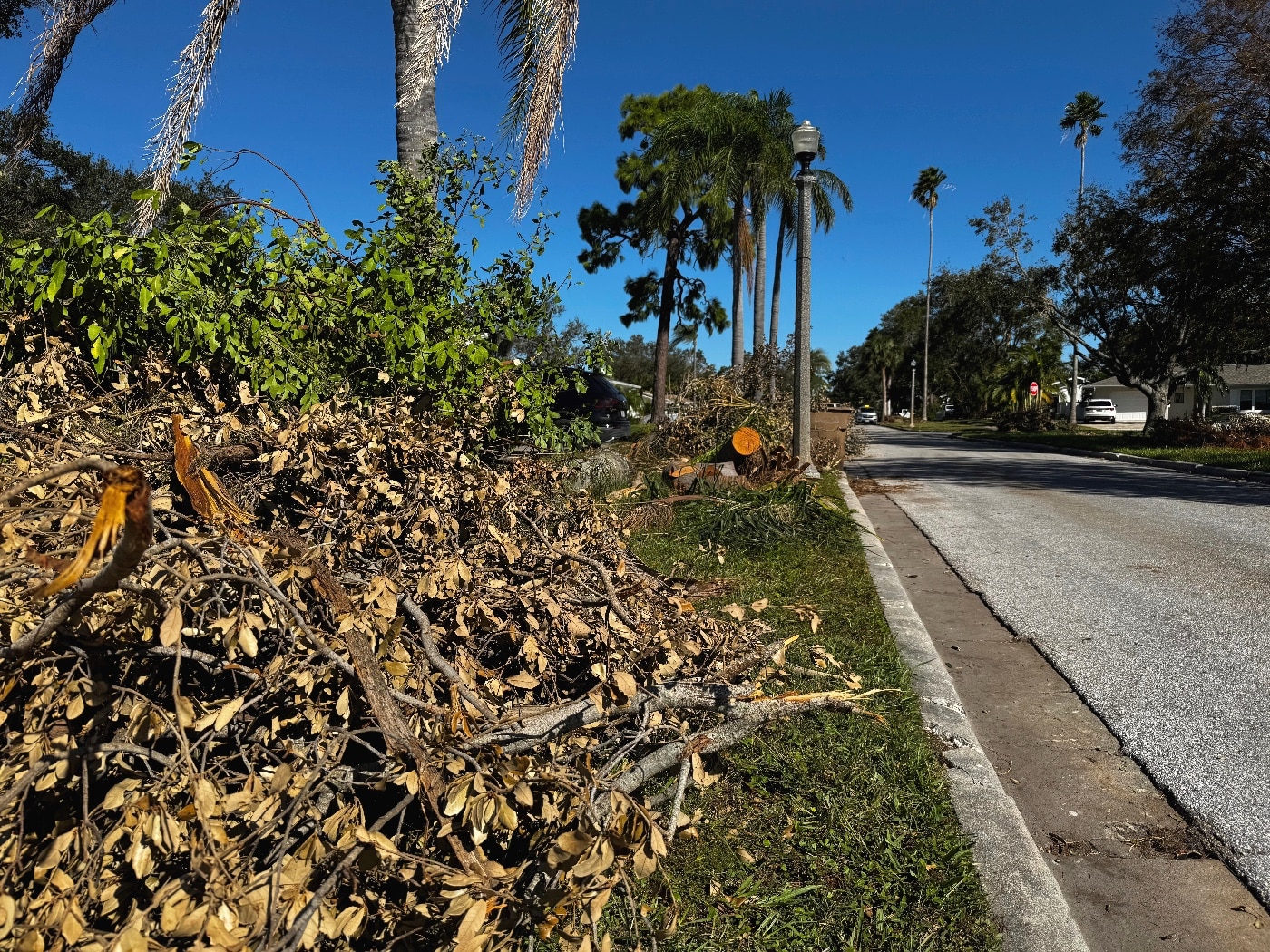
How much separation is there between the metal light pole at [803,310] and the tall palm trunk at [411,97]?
6.18 meters

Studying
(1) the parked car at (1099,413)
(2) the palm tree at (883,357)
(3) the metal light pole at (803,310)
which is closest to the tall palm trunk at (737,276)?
(3) the metal light pole at (803,310)

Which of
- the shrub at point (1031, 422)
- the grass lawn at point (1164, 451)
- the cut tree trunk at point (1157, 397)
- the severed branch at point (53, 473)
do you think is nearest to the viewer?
the severed branch at point (53, 473)

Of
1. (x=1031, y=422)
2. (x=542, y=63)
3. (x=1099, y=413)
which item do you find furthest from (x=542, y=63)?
(x=1099, y=413)

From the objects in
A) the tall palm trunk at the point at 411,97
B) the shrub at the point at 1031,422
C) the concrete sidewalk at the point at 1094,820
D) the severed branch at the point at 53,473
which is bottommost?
the concrete sidewalk at the point at 1094,820

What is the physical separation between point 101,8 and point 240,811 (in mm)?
7237

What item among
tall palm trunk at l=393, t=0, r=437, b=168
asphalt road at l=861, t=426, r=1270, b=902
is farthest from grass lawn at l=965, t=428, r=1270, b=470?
tall palm trunk at l=393, t=0, r=437, b=168

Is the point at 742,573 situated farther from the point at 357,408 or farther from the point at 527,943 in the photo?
the point at 527,943

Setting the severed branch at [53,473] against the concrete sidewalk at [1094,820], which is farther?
the concrete sidewalk at [1094,820]

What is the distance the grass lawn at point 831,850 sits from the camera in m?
2.32

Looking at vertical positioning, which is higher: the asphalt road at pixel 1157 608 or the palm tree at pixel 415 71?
the palm tree at pixel 415 71

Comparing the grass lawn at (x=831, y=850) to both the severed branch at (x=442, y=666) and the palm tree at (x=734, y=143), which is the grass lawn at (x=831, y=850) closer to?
the severed branch at (x=442, y=666)

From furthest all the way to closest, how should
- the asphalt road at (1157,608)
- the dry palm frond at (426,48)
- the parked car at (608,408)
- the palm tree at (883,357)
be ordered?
the palm tree at (883,357) < the parked car at (608,408) < the dry palm frond at (426,48) < the asphalt road at (1157,608)

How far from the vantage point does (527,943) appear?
2.06 meters

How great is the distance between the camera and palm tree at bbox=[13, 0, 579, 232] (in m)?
5.45
